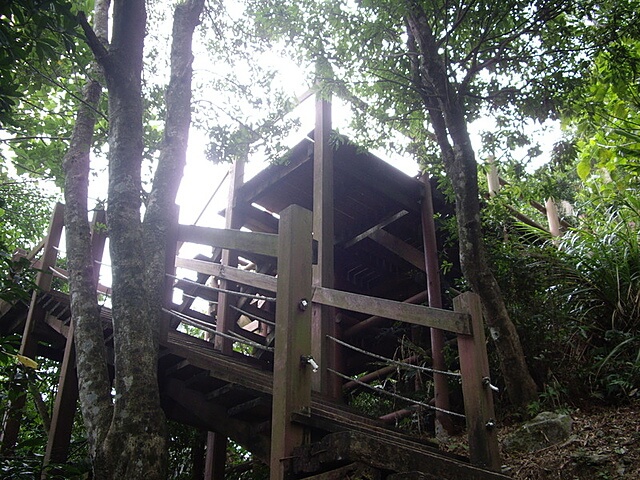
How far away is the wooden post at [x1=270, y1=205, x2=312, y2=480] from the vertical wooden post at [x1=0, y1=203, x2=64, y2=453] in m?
2.71

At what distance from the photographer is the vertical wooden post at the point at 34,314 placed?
5484 mm

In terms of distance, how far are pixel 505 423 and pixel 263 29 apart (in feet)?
17.0

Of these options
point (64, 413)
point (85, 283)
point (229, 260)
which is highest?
point (229, 260)

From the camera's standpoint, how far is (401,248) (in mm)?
7793

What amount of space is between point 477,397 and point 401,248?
4344mm

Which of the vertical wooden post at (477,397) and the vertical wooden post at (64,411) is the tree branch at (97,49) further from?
the vertical wooden post at (477,397)

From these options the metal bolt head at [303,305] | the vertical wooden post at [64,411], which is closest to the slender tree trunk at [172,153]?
the vertical wooden post at [64,411]

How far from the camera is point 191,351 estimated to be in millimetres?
4172

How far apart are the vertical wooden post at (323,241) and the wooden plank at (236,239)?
1.47 meters

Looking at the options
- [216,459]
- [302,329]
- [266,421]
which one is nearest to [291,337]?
[302,329]

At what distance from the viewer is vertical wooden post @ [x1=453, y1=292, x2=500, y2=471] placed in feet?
11.3

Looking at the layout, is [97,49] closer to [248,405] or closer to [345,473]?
[248,405]

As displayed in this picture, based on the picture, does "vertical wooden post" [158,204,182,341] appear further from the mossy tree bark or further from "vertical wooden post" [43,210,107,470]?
"vertical wooden post" [43,210,107,470]

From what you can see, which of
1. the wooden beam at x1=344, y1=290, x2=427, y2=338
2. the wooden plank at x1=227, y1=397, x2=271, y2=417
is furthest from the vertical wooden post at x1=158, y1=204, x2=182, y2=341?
the wooden beam at x1=344, y1=290, x2=427, y2=338
